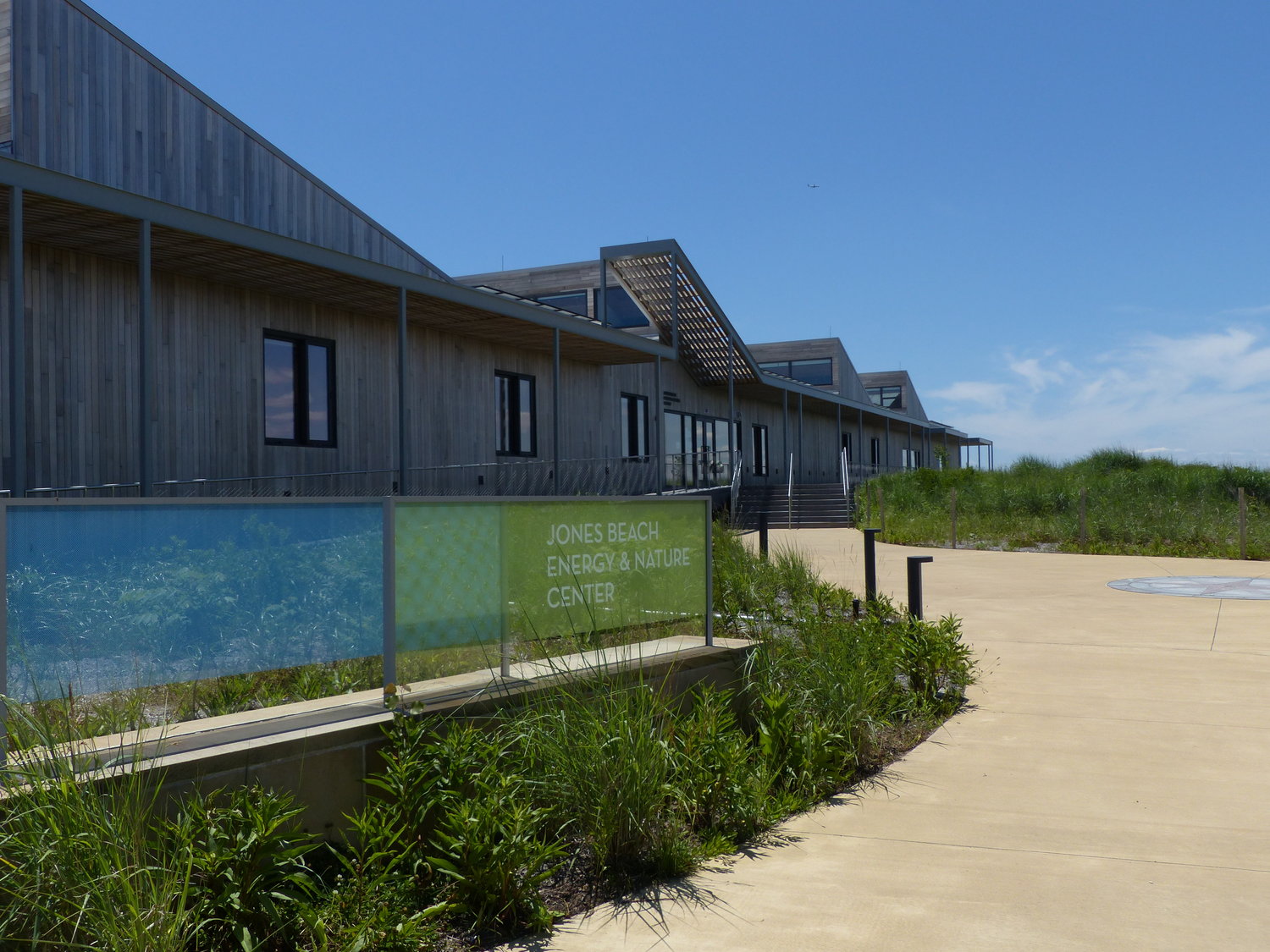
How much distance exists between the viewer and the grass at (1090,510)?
2189 centimetres

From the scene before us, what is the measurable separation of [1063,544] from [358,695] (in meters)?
20.4

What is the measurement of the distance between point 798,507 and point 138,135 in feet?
66.7

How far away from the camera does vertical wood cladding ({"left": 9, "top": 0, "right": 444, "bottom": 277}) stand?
511 inches

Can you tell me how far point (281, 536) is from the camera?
4.55 m

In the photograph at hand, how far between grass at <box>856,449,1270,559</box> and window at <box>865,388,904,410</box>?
29573mm

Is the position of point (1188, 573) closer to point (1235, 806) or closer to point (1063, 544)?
point (1063, 544)

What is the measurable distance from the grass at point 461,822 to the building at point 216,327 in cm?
700

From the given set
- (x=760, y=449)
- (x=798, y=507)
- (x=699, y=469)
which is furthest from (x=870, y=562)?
(x=760, y=449)

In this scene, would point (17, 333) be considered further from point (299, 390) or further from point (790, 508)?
point (790, 508)

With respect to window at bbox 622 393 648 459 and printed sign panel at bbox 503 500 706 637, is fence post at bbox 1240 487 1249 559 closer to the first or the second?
window at bbox 622 393 648 459

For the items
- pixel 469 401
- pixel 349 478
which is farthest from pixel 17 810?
pixel 469 401

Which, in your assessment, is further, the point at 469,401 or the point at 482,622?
the point at 469,401

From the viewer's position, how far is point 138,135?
1430 centimetres

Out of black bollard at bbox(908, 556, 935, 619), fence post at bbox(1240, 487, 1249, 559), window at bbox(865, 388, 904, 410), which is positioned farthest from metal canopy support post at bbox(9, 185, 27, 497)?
window at bbox(865, 388, 904, 410)
